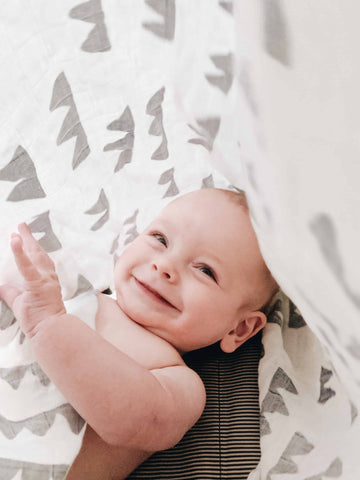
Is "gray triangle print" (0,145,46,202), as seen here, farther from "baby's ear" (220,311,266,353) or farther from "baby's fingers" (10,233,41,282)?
"baby's ear" (220,311,266,353)

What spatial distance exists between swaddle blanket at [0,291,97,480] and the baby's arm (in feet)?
0.11

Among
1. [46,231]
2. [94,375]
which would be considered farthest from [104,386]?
[46,231]

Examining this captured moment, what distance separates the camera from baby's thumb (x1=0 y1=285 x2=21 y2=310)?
805mm

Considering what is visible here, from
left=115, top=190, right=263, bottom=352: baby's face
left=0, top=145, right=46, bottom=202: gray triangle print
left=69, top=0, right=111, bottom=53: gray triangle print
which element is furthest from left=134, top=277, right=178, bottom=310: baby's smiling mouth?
left=69, top=0, right=111, bottom=53: gray triangle print

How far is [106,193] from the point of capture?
904mm

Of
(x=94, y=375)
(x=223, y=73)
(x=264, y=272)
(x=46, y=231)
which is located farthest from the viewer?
(x=264, y=272)

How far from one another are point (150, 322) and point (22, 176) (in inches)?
12.1

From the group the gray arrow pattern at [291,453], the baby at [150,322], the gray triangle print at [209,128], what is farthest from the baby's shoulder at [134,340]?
the gray triangle print at [209,128]

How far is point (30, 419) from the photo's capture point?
74cm

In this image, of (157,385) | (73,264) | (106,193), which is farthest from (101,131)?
(157,385)

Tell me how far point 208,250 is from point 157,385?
239mm

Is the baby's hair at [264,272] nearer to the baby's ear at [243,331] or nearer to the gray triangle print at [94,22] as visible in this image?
the baby's ear at [243,331]

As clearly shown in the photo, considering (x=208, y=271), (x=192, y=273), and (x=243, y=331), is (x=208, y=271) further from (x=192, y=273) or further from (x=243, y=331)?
(x=243, y=331)

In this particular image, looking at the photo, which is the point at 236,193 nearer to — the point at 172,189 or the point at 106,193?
the point at 172,189
